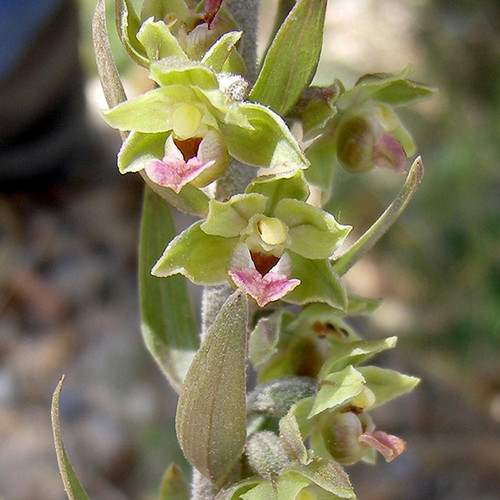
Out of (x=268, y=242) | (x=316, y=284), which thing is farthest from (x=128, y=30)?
(x=316, y=284)

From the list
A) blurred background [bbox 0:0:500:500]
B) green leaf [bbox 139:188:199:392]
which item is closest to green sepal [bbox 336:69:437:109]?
green leaf [bbox 139:188:199:392]

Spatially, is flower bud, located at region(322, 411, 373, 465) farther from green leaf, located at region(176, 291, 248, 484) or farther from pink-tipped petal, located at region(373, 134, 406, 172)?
pink-tipped petal, located at region(373, 134, 406, 172)

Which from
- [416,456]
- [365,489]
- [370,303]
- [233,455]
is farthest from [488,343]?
[233,455]

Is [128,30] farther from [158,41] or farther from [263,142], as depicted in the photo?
[263,142]

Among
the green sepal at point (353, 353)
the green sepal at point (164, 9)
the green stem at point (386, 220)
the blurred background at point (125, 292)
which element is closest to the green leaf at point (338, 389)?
the green sepal at point (353, 353)

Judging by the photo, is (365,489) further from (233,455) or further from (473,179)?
(233,455)

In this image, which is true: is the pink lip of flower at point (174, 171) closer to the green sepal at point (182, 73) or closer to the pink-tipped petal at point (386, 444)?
the green sepal at point (182, 73)
